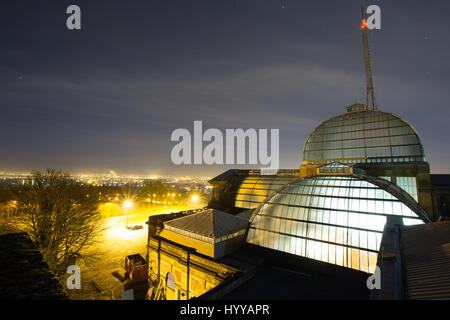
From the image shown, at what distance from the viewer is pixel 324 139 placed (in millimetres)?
34969

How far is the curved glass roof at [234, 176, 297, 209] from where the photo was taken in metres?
37.5

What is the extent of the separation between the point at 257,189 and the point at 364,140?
64.6 feet

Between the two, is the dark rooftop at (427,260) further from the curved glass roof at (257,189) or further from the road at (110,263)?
the road at (110,263)

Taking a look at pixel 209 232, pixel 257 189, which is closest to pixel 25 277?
pixel 209 232

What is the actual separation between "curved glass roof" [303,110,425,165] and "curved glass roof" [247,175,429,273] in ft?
42.9

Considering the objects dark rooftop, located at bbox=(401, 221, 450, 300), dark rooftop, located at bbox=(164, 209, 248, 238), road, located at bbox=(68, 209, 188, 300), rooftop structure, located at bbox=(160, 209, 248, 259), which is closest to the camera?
dark rooftop, located at bbox=(401, 221, 450, 300)

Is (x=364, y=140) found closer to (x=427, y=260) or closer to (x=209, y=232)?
(x=427, y=260)

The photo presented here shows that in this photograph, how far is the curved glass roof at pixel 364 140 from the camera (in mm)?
27656

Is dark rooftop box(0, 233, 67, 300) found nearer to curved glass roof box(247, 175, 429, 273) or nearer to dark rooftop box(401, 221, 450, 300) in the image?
dark rooftop box(401, 221, 450, 300)

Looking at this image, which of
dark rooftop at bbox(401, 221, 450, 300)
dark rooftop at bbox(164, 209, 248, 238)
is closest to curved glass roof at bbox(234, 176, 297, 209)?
dark rooftop at bbox(164, 209, 248, 238)

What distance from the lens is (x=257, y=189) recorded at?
39094 millimetres
